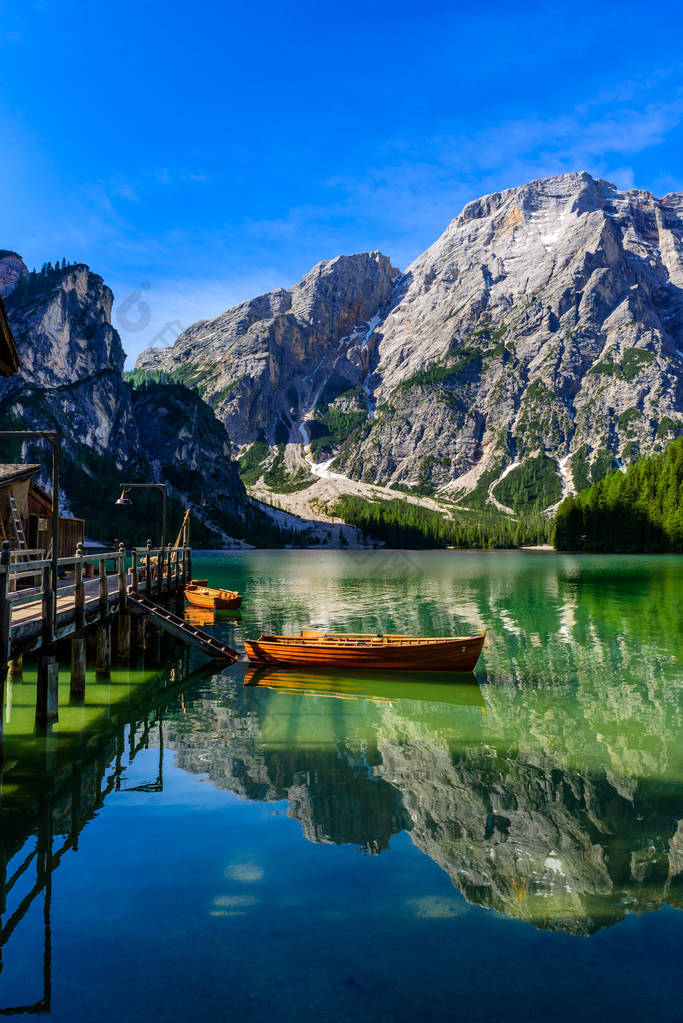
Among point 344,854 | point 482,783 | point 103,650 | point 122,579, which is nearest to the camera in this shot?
point 344,854

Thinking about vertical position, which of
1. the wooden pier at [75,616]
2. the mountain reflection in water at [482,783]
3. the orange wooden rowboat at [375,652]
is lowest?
the mountain reflection in water at [482,783]

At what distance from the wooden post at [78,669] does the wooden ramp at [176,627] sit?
6.28 meters

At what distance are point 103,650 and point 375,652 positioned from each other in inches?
477

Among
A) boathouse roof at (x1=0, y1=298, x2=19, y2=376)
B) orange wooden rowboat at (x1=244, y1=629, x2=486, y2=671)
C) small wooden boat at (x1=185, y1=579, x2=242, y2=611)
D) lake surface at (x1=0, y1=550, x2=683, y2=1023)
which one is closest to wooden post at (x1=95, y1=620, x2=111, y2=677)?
lake surface at (x1=0, y1=550, x2=683, y2=1023)

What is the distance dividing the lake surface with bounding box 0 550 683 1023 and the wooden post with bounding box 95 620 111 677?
6.44ft

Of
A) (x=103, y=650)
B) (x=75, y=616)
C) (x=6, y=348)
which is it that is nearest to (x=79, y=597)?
(x=75, y=616)

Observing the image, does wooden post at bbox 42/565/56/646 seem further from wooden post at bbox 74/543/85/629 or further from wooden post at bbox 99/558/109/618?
wooden post at bbox 99/558/109/618

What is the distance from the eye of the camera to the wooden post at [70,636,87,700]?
2480 cm

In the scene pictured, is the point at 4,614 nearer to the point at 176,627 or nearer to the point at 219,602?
the point at 176,627

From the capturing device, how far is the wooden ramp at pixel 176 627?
105 feet

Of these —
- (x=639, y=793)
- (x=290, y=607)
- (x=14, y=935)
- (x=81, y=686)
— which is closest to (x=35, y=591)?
(x=81, y=686)

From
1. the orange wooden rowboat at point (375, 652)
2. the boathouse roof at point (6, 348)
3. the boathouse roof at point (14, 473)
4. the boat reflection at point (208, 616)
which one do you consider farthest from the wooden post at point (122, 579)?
the boat reflection at point (208, 616)

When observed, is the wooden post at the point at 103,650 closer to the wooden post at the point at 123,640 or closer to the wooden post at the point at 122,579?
the wooden post at the point at 122,579

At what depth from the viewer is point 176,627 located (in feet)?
106
